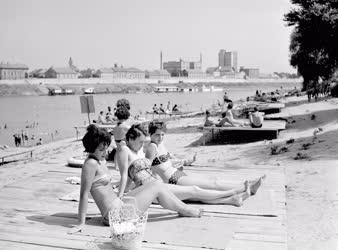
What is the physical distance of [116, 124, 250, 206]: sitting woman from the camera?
228 inches

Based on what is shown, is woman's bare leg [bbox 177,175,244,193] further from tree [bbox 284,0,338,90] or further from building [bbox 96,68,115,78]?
building [bbox 96,68,115,78]

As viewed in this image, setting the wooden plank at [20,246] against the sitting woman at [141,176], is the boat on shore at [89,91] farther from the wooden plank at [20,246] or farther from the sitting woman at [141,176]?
the wooden plank at [20,246]

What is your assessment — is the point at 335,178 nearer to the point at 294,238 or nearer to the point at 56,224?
the point at 294,238

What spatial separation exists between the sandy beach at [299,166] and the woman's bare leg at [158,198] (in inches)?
60.2

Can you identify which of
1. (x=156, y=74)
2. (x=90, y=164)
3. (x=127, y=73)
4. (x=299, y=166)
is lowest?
(x=299, y=166)

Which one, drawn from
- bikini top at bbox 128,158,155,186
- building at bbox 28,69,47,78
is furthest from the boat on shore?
bikini top at bbox 128,158,155,186

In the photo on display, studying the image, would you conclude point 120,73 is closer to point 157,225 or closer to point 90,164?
point 157,225

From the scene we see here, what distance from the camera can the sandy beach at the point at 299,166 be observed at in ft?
22.0

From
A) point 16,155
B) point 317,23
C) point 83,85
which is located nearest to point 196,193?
point 16,155

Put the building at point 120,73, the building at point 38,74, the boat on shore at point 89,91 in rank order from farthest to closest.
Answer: the building at point 120,73
the building at point 38,74
the boat on shore at point 89,91

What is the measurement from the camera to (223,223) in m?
5.41

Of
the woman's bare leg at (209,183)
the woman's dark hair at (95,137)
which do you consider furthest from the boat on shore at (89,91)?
the woman's dark hair at (95,137)

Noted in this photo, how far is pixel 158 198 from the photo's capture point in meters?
5.35

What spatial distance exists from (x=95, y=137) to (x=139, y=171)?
3.56 feet
